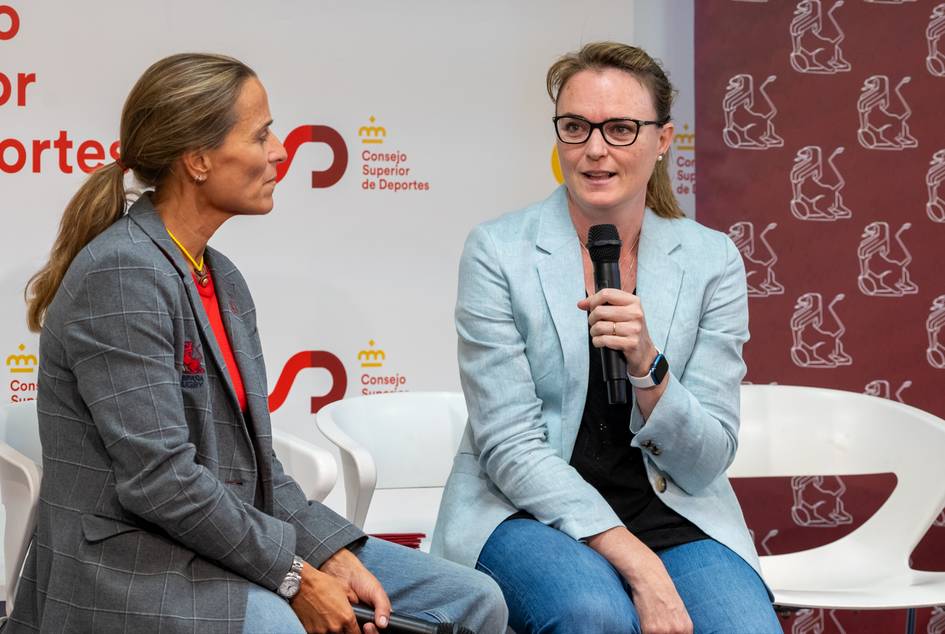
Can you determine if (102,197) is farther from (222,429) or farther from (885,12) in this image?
(885,12)

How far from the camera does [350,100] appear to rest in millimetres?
3865

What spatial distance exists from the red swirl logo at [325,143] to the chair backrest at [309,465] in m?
1.18

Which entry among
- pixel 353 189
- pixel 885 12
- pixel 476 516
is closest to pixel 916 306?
pixel 885 12

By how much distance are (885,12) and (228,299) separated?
9.56ft

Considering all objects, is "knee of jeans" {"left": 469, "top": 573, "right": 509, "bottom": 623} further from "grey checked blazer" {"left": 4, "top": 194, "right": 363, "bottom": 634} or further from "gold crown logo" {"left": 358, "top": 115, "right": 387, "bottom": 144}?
"gold crown logo" {"left": 358, "top": 115, "right": 387, "bottom": 144}

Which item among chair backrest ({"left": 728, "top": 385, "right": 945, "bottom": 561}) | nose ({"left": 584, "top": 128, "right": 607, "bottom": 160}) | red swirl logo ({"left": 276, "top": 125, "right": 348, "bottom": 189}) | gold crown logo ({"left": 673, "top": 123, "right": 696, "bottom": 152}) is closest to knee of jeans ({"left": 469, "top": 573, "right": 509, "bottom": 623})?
nose ({"left": 584, "top": 128, "right": 607, "bottom": 160})

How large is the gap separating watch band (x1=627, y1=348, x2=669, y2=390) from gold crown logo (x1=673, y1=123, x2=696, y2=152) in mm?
2029

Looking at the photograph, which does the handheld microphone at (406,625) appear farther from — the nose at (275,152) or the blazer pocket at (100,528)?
the nose at (275,152)

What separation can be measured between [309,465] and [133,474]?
97 cm

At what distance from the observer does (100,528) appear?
6.23 ft

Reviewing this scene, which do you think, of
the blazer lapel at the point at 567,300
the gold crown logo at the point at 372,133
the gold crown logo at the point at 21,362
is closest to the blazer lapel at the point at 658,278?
the blazer lapel at the point at 567,300

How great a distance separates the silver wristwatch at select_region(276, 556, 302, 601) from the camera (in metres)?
2.01

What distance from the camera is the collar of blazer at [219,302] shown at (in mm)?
2049

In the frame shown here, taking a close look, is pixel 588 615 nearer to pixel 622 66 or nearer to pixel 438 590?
pixel 438 590
